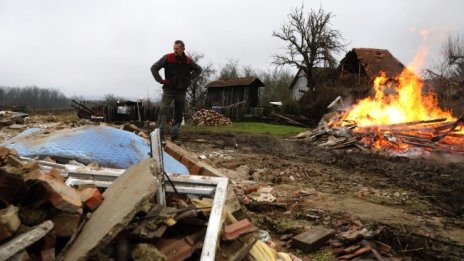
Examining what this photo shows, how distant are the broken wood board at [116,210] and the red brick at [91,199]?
0.05 meters

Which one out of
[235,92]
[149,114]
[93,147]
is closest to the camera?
[93,147]

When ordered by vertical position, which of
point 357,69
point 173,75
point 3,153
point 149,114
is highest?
point 357,69

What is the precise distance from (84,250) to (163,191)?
3.49 feet

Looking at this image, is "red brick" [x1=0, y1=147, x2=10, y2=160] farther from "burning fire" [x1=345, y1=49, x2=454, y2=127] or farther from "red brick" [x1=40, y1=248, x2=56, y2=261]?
"burning fire" [x1=345, y1=49, x2=454, y2=127]

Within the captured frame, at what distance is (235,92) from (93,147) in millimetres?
35690

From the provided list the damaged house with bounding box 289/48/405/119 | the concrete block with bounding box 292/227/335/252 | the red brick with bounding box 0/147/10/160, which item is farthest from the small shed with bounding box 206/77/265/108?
the red brick with bounding box 0/147/10/160

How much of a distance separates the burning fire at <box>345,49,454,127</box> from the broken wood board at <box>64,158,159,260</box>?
12.5m

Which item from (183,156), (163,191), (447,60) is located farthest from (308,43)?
(163,191)

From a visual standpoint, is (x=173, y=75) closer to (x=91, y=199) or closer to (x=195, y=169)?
(x=195, y=169)

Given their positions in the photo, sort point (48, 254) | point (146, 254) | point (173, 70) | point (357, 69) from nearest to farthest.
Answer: point (48, 254)
point (146, 254)
point (173, 70)
point (357, 69)

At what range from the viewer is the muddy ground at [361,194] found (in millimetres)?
4480

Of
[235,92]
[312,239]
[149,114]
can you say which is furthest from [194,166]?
[235,92]

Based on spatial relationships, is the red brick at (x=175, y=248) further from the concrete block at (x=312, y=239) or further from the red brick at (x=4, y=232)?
the concrete block at (x=312, y=239)

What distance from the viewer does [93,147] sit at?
17.9 ft
